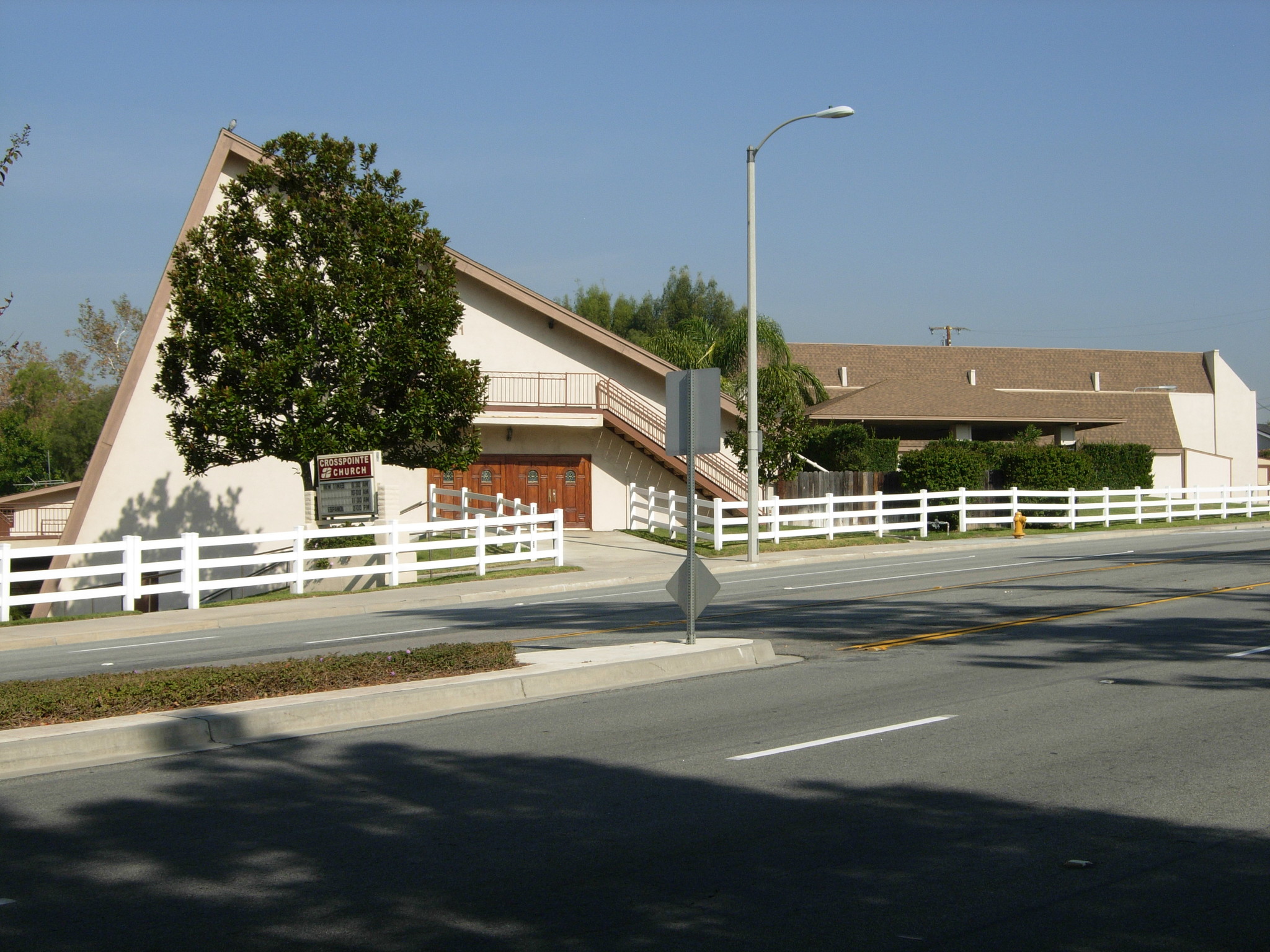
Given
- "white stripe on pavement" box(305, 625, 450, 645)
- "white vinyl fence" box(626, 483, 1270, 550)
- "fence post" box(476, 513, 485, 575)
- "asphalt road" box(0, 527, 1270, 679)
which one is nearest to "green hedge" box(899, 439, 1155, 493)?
"white vinyl fence" box(626, 483, 1270, 550)

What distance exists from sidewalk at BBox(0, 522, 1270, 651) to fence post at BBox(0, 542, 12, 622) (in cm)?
82

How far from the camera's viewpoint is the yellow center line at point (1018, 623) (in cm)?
1313

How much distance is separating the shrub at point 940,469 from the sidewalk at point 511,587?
4106mm

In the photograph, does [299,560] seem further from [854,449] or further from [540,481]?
[854,449]

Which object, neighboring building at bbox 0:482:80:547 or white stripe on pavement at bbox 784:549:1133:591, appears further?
neighboring building at bbox 0:482:80:547

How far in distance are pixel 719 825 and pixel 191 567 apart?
53.9 feet

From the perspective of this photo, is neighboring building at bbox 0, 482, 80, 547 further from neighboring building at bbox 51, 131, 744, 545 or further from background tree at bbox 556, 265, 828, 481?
background tree at bbox 556, 265, 828, 481

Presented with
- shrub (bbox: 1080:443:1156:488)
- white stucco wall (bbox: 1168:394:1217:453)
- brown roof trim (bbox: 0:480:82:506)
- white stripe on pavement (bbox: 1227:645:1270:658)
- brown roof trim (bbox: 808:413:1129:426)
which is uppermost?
white stucco wall (bbox: 1168:394:1217:453)

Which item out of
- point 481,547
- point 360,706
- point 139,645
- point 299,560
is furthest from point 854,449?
point 360,706

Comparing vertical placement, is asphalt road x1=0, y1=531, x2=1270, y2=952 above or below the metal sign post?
below

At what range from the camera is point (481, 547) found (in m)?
25.0

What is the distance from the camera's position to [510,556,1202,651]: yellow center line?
1470 centimetres

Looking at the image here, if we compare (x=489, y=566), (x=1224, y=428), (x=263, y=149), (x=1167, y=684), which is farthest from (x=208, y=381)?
(x=1224, y=428)

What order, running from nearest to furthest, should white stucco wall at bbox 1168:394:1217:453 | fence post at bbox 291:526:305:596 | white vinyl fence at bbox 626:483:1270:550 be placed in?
fence post at bbox 291:526:305:596, white vinyl fence at bbox 626:483:1270:550, white stucco wall at bbox 1168:394:1217:453
